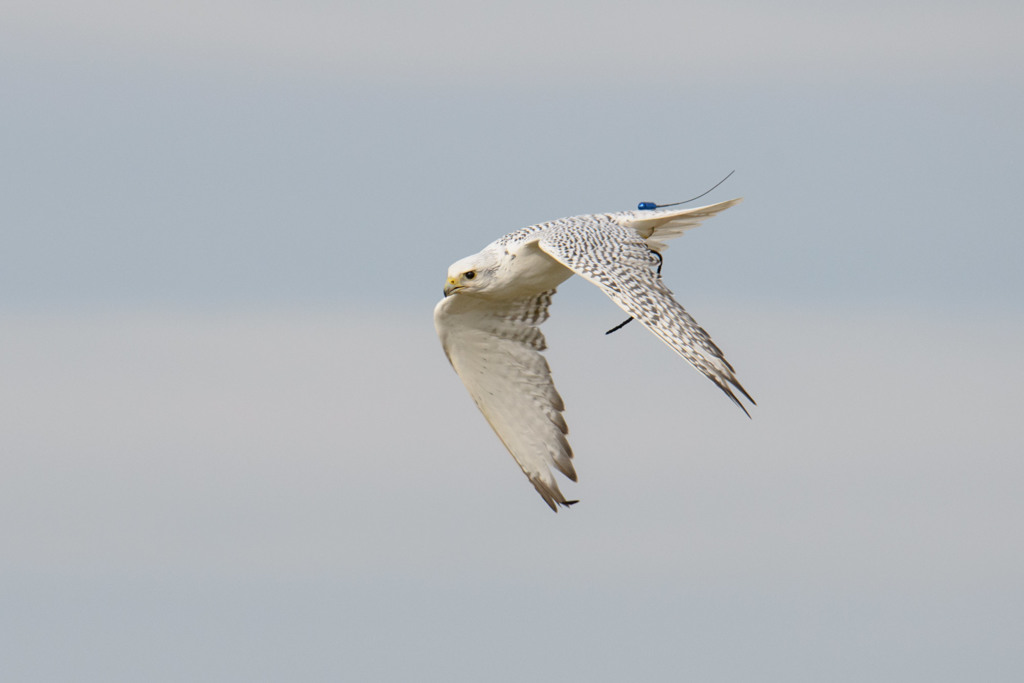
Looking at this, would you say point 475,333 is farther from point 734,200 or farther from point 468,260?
point 734,200

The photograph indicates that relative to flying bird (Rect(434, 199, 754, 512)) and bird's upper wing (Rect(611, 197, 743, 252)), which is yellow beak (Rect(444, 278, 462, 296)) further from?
bird's upper wing (Rect(611, 197, 743, 252))

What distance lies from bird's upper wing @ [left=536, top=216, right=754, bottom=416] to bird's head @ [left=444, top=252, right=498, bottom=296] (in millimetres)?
892

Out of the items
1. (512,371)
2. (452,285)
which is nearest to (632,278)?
(452,285)

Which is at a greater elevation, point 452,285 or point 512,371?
point 452,285

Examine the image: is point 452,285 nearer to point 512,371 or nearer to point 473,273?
point 473,273

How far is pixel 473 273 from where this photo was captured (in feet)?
92.0

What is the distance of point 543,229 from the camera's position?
92.2 feet

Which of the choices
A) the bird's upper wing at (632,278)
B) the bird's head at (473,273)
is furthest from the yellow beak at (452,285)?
the bird's upper wing at (632,278)

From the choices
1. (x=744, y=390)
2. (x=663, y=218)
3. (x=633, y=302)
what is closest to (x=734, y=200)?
(x=663, y=218)

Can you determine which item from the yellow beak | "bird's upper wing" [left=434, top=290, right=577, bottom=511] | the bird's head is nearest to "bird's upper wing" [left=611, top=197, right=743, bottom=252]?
"bird's upper wing" [left=434, top=290, right=577, bottom=511]

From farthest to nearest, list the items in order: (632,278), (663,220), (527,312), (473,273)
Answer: (527,312) < (663,220) < (473,273) < (632,278)

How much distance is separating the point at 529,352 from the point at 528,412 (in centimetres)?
100

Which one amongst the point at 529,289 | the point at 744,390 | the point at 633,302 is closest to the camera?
the point at 744,390

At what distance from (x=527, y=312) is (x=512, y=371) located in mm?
958
